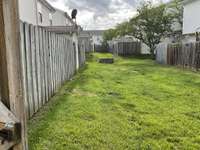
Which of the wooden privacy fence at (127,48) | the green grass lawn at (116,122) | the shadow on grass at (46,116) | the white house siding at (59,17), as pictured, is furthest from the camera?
the white house siding at (59,17)

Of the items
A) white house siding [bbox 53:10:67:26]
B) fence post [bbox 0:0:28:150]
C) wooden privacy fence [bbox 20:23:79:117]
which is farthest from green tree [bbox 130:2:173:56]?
fence post [bbox 0:0:28:150]

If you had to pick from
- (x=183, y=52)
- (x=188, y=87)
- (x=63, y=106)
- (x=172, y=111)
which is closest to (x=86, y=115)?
(x=63, y=106)

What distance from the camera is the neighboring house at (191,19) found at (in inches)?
824

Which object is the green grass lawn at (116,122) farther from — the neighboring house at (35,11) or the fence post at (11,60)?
the neighboring house at (35,11)

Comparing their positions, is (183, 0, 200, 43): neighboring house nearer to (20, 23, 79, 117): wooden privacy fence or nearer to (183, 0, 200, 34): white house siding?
(183, 0, 200, 34): white house siding

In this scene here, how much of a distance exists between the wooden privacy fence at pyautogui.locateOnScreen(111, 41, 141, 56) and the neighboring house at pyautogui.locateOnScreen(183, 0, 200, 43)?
6843mm

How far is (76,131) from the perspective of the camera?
12.8ft

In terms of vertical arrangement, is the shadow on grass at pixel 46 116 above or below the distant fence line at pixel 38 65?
below

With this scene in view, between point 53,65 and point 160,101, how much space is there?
2.79 meters

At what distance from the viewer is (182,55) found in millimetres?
14945

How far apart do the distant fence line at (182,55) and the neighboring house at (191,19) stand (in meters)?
4.30

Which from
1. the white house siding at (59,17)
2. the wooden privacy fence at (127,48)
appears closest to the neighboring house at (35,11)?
the white house siding at (59,17)

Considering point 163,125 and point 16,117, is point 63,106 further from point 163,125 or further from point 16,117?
point 16,117

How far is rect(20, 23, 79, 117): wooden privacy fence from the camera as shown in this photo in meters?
4.13
